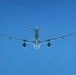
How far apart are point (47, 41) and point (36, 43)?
3593mm

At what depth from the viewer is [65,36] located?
2842 inches

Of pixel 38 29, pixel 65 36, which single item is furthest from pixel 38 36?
pixel 65 36

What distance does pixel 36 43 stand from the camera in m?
71.3

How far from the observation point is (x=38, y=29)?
7644 centimetres

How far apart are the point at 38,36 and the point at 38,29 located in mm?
2364

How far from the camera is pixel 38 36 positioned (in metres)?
75.8

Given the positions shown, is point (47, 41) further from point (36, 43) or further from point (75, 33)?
point (75, 33)

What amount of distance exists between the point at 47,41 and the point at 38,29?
6.23 metres

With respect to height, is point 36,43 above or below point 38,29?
below

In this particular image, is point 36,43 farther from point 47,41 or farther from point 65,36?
point 65,36

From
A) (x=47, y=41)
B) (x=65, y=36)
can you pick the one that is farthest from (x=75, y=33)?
(x=47, y=41)

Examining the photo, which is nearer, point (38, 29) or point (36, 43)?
point (36, 43)

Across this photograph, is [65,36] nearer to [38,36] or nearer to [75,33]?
[75,33]

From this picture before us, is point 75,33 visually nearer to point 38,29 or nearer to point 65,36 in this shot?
point 65,36
